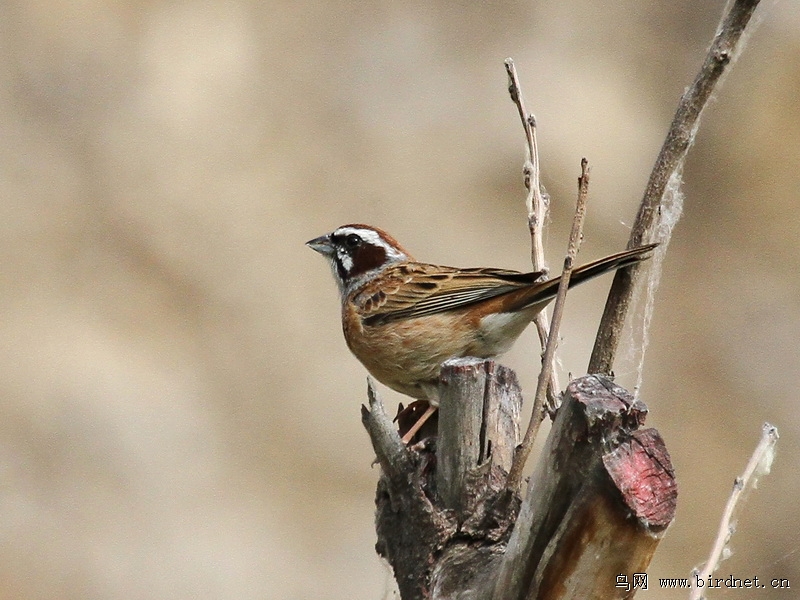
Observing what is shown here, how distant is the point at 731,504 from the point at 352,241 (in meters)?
3.42

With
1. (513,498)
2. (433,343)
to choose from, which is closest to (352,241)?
(433,343)

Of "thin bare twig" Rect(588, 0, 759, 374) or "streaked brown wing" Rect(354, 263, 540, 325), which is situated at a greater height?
"streaked brown wing" Rect(354, 263, 540, 325)

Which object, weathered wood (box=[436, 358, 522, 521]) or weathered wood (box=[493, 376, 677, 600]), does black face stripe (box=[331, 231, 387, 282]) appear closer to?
weathered wood (box=[436, 358, 522, 521])

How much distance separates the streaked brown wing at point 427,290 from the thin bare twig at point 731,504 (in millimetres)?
1553

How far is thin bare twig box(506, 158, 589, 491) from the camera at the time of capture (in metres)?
3.05

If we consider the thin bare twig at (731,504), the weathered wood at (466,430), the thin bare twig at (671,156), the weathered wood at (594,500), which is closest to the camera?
the weathered wood at (594,500)

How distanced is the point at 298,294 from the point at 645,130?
13.6ft

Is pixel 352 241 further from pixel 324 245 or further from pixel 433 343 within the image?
pixel 433 343

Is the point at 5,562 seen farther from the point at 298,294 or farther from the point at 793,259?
the point at 793,259

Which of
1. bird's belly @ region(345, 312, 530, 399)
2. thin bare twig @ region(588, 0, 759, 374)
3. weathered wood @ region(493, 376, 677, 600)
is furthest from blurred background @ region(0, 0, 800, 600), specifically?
weathered wood @ region(493, 376, 677, 600)

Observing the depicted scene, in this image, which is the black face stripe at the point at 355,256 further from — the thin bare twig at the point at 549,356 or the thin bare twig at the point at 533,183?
the thin bare twig at the point at 549,356

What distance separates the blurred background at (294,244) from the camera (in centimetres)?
929

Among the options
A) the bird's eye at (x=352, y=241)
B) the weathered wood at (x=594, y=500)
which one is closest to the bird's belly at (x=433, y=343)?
the bird's eye at (x=352, y=241)

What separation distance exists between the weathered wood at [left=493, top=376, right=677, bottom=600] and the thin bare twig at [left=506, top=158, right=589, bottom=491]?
17cm
